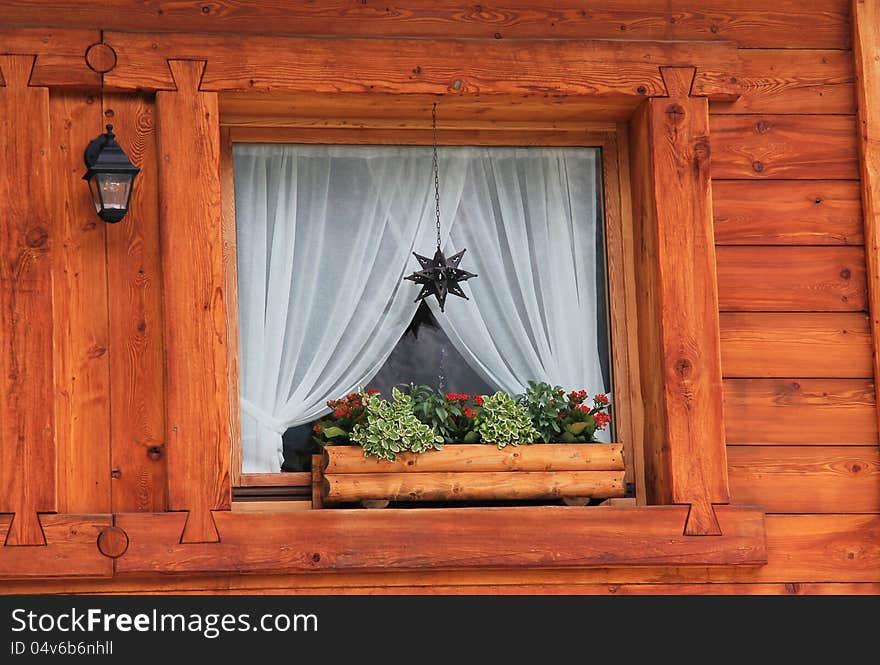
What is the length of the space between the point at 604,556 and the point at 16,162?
2518 mm

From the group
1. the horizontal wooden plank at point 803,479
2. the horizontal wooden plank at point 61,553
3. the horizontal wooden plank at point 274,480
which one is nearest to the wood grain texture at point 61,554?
the horizontal wooden plank at point 61,553

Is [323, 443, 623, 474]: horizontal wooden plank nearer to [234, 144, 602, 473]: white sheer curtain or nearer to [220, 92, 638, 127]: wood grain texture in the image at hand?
[234, 144, 602, 473]: white sheer curtain

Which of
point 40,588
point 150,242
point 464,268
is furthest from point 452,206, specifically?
point 40,588

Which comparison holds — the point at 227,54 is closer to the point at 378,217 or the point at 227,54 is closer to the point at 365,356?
the point at 378,217

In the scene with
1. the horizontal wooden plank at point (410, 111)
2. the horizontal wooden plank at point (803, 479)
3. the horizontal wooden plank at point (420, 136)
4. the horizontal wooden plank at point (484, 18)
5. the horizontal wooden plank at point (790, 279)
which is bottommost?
the horizontal wooden plank at point (803, 479)

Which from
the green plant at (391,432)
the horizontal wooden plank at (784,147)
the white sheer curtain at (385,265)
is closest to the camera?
the green plant at (391,432)

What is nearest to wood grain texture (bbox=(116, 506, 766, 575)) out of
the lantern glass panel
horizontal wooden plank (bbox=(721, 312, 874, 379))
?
horizontal wooden plank (bbox=(721, 312, 874, 379))

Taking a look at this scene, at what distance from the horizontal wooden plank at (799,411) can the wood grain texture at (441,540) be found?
1.14 ft

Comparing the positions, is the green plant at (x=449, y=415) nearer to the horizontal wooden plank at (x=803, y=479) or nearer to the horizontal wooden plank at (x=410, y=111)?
the horizontal wooden plank at (x=803, y=479)

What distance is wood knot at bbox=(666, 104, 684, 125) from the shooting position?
19.1 ft

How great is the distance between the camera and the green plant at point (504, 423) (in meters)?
5.55

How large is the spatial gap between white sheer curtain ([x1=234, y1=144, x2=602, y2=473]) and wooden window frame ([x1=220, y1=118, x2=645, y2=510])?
4cm

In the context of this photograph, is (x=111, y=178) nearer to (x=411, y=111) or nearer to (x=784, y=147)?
(x=411, y=111)

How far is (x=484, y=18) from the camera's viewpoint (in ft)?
19.2
